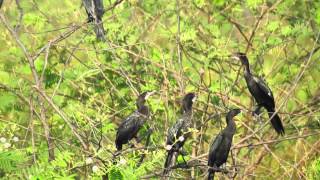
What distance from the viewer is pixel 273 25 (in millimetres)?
8117

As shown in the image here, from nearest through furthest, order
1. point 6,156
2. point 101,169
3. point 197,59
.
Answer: point 101,169 < point 6,156 < point 197,59

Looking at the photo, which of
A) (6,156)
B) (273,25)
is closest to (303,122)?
(273,25)

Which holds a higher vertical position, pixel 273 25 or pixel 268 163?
pixel 273 25

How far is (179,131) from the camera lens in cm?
588

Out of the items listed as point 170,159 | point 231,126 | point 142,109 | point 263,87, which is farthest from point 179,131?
point 263,87

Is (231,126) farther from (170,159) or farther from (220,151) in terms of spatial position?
(170,159)

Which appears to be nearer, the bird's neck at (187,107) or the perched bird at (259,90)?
the bird's neck at (187,107)

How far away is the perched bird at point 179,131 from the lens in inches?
220

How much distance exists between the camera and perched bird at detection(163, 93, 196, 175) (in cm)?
558

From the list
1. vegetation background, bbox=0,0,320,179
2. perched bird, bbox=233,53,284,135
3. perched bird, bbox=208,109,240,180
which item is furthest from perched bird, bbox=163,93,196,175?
perched bird, bbox=233,53,284,135

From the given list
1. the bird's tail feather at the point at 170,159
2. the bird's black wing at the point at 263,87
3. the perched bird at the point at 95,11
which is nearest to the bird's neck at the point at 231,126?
the bird's tail feather at the point at 170,159

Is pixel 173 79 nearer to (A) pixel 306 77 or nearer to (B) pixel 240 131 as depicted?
(B) pixel 240 131

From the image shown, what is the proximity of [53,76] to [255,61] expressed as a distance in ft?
9.19

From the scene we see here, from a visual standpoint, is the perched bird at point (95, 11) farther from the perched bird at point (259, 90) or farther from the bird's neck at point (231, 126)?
the bird's neck at point (231, 126)
